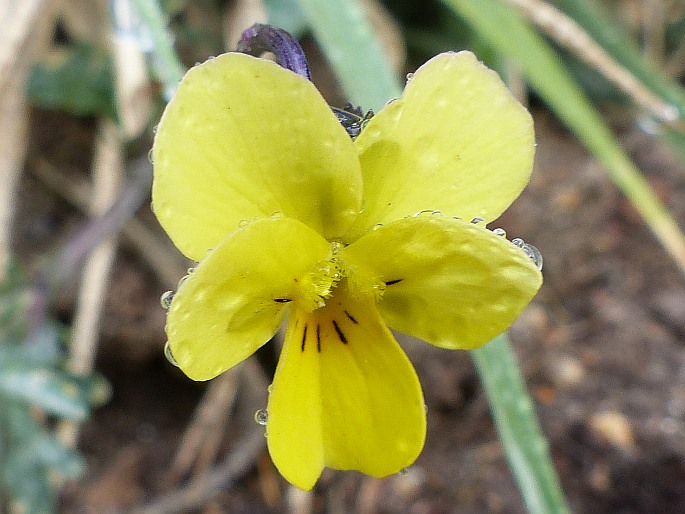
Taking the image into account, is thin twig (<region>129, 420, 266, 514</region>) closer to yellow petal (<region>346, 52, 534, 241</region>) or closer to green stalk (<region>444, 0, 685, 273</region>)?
green stalk (<region>444, 0, 685, 273</region>)

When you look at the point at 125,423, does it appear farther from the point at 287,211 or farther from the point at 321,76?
the point at 287,211

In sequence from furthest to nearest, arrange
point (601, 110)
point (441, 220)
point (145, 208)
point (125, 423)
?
point (601, 110) < point (145, 208) < point (125, 423) < point (441, 220)

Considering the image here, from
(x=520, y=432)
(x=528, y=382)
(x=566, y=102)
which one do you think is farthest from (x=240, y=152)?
(x=528, y=382)

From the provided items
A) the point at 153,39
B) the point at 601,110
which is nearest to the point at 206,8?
the point at 153,39

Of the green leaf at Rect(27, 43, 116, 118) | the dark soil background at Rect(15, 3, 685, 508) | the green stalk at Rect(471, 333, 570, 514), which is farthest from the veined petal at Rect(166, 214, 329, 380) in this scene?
the green leaf at Rect(27, 43, 116, 118)

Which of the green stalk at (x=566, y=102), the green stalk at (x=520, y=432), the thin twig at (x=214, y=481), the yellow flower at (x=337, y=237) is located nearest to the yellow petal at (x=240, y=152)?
the yellow flower at (x=337, y=237)

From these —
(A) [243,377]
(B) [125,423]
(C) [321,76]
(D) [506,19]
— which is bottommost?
(B) [125,423]

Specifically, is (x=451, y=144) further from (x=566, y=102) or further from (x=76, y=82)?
(x=76, y=82)
